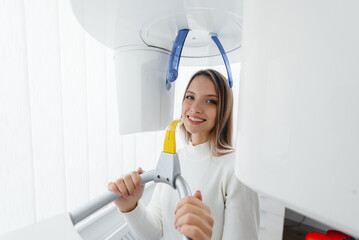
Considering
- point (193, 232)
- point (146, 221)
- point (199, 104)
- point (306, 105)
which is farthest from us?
point (146, 221)

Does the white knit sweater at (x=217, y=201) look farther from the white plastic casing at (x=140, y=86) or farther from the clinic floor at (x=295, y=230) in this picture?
the clinic floor at (x=295, y=230)

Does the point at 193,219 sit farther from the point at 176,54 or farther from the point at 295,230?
the point at 295,230

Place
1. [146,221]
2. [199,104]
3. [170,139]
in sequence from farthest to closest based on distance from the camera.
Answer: [146,221], [199,104], [170,139]

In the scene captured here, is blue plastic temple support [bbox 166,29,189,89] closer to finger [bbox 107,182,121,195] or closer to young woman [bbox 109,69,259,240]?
young woman [bbox 109,69,259,240]

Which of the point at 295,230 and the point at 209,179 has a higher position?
the point at 209,179

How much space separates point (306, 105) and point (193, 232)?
0.21 metres

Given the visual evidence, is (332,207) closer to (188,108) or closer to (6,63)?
(188,108)

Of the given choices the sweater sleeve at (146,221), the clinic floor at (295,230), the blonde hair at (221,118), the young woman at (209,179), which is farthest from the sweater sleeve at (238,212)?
the clinic floor at (295,230)

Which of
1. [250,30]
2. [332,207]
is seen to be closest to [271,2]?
[250,30]

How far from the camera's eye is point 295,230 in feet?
4.82

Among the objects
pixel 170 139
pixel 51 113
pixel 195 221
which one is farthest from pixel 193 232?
pixel 51 113

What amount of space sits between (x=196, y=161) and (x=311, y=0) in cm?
54

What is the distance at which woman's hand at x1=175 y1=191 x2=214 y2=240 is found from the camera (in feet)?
0.77

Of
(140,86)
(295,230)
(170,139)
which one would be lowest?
(295,230)
